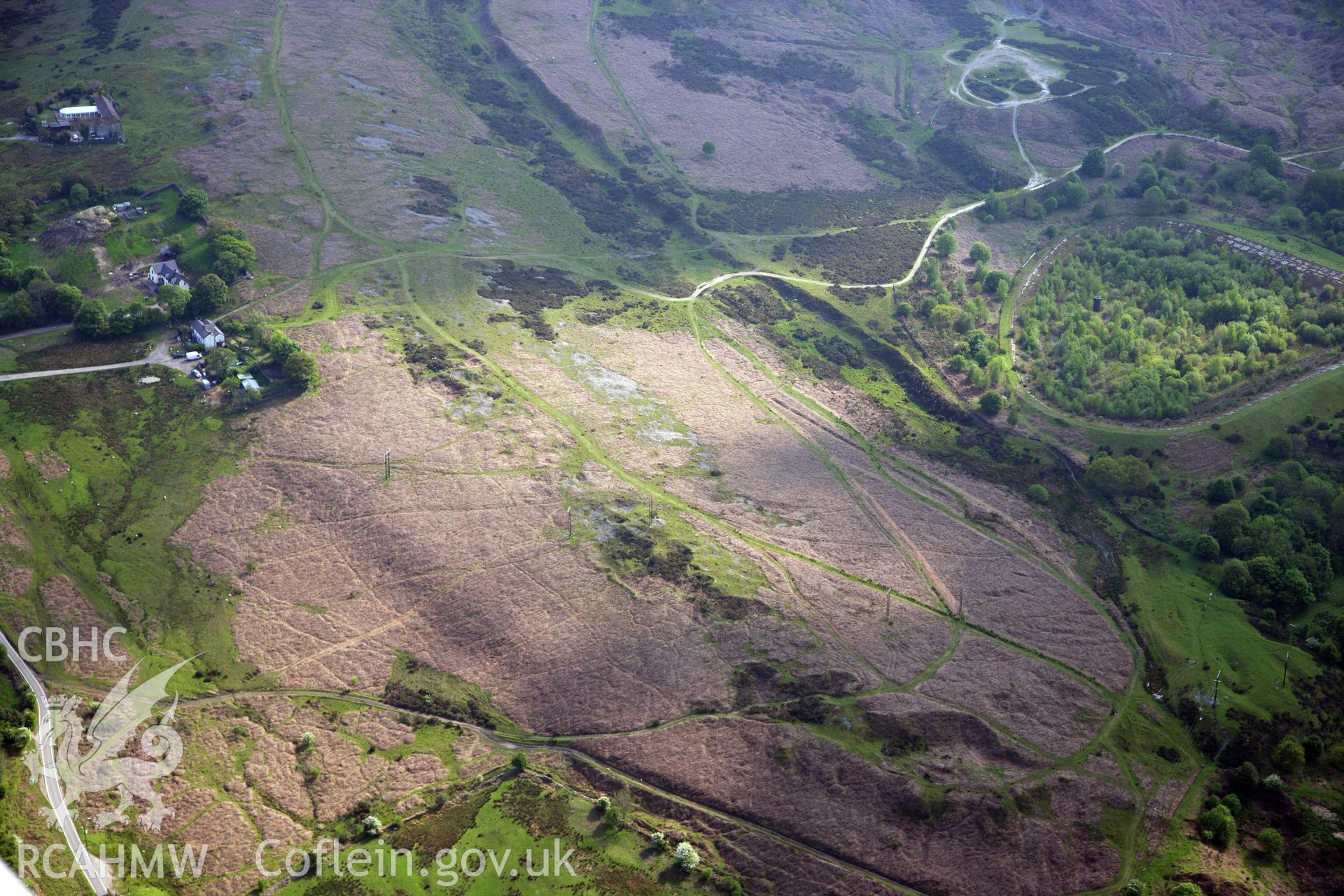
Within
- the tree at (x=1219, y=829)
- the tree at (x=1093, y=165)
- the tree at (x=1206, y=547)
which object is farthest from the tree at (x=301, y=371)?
the tree at (x=1093, y=165)

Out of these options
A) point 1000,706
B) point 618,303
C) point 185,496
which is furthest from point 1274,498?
point 185,496

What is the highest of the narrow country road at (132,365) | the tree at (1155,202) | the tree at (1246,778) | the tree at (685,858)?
the tree at (1155,202)

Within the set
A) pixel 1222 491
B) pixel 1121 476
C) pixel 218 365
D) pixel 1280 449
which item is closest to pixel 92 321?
pixel 218 365

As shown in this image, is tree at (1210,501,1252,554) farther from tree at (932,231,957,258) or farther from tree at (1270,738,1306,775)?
tree at (932,231,957,258)

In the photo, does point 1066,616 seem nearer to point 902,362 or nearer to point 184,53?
point 902,362

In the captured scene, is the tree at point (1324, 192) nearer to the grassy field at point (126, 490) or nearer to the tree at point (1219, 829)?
the tree at point (1219, 829)

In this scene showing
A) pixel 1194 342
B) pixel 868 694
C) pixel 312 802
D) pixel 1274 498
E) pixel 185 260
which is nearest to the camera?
pixel 312 802

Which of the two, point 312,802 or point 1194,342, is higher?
point 1194,342
